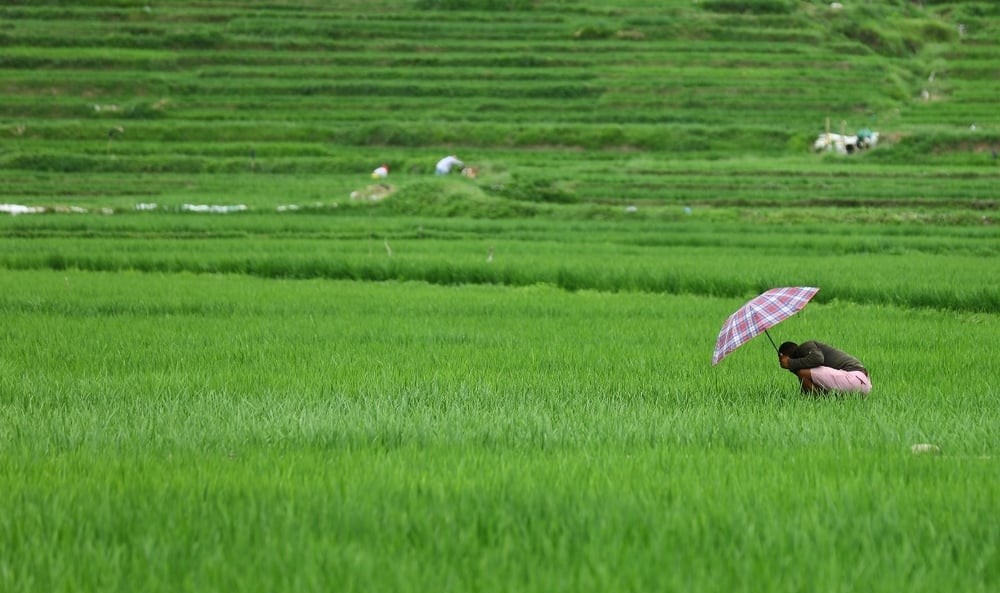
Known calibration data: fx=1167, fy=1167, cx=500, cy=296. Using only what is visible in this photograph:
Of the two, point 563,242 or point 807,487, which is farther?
point 563,242

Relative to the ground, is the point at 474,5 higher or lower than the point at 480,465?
lower

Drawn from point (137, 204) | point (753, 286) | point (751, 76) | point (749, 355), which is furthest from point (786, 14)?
point (749, 355)

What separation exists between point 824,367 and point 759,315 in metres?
0.55

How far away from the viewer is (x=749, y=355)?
26.7 feet

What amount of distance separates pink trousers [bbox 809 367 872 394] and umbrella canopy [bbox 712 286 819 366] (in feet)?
1.33

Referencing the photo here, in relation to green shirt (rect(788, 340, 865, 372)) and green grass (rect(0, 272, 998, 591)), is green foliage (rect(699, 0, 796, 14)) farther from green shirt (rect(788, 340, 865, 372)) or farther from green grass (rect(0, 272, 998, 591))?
green shirt (rect(788, 340, 865, 372))

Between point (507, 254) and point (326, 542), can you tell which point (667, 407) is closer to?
point (326, 542)

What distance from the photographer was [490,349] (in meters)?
8.16

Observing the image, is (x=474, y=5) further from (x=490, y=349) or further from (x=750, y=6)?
(x=490, y=349)

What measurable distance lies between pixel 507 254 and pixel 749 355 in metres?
7.36

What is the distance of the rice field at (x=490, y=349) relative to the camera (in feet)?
10.5

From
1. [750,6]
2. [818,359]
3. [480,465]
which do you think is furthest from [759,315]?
[750,6]

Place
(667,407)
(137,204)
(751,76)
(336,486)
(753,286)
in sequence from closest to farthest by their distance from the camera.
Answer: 1. (336,486)
2. (667,407)
3. (753,286)
4. (137,204)
5. (751,76)

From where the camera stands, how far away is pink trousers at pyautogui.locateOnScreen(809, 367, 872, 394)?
581cm
